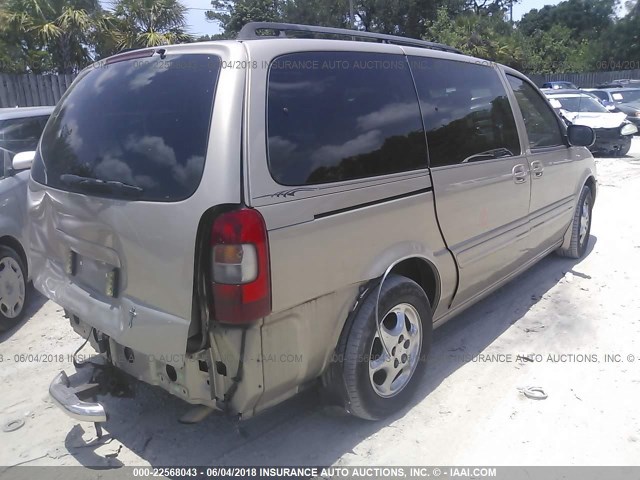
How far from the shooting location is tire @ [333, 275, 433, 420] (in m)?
2.79

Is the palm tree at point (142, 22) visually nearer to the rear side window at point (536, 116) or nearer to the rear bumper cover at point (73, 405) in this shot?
the rear side window at point (536, 116)

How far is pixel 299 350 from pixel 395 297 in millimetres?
711

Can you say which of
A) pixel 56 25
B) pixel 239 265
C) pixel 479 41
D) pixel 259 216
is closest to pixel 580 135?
pixel 259 216

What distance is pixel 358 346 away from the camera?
2.77 meters

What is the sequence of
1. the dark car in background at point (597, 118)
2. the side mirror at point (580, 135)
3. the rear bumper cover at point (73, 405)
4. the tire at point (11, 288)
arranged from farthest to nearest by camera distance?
the dark car in background at point (597, 118)
the side mirror at point (580, 135)
the tire at point (11, 288)
the rear bumper cover at point (73, 405)

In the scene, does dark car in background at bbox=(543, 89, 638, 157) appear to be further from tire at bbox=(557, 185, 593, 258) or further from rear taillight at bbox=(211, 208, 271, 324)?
rear taillight at bbox=(211, 208, 271, 324)

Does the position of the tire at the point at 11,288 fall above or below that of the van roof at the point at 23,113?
below

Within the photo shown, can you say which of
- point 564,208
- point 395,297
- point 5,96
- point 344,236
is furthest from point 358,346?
point 5,96

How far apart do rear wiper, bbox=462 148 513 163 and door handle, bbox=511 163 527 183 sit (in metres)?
0.12

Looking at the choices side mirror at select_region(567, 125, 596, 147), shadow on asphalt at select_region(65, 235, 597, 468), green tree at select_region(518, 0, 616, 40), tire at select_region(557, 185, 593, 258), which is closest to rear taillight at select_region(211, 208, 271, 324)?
shadow on asphalt at select_region(65, 235, 597, 468)

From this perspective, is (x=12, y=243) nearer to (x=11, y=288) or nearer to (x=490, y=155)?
(x=11, y=288)

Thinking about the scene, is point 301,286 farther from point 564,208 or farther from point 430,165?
point 564,208

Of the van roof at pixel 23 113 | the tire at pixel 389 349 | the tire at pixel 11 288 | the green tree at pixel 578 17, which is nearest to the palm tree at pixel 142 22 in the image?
the van roof at pixel 23 113

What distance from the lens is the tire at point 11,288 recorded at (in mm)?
4297
